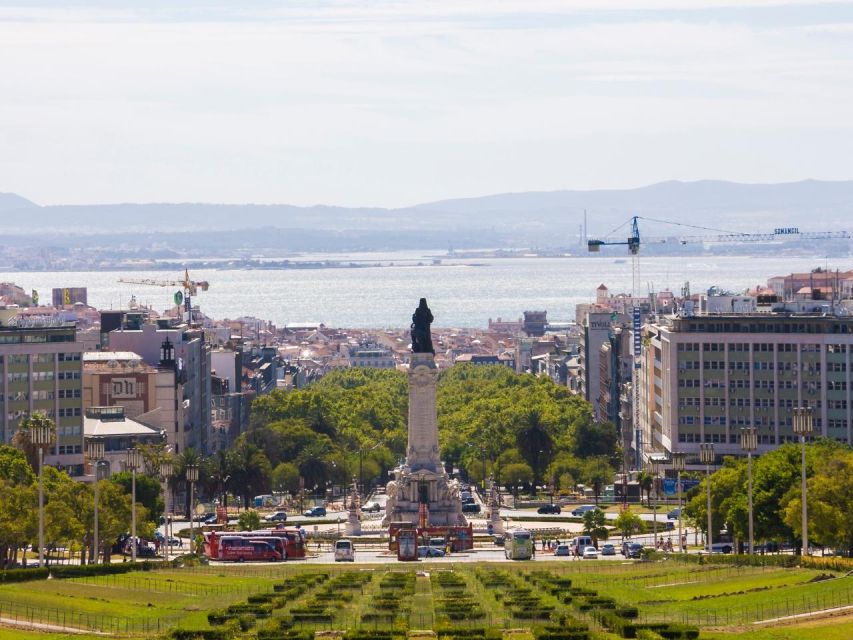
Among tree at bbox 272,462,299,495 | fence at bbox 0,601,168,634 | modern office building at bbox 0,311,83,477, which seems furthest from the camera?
tree at bbox 272,462,299,495

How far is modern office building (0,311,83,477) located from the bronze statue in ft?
79.3

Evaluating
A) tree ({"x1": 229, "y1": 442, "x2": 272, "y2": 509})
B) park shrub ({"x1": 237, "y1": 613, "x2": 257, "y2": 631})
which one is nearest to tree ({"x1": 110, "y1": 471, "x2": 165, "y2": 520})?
tree ({"x1": 229, "y1": 442, "x2": 272, "y2": 509})

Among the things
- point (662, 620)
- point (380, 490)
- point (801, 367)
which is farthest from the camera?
point (380, 490)

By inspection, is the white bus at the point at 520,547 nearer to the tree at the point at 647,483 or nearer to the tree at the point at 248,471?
the tree at the point at 647,483

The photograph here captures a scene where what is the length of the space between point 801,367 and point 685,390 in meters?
9.59

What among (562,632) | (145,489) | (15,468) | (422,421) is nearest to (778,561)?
(562,632)

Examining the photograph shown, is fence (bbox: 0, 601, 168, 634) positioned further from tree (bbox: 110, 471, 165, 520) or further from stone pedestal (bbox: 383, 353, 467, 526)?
stone pedestal (bbox: 383, 353, 467, 526)

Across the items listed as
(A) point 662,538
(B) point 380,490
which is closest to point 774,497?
(A) point 662,538

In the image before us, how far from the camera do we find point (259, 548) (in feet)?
387

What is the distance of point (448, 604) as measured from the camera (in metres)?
77.9

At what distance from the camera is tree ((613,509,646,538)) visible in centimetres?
13388

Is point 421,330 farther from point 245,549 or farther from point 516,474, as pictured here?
point 245,549

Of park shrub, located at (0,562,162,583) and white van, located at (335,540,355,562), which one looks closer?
park shrub, located at (0,562,162,583)

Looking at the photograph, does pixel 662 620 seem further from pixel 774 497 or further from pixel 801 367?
pixel 801 367
